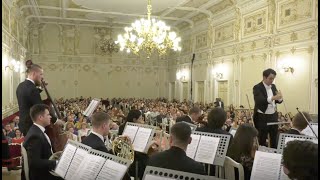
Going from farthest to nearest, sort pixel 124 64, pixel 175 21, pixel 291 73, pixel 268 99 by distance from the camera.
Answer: pixel 124 64 → pixel 175 21 → pixel 291 73 → pixel 268 99

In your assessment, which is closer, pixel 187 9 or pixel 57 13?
pixel 187 9

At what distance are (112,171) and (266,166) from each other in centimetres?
146

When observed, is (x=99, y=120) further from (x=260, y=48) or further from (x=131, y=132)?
(x=260, y=48)

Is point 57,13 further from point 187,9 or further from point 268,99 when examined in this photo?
point 268,99

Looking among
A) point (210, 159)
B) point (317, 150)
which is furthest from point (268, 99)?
point (317, 150)

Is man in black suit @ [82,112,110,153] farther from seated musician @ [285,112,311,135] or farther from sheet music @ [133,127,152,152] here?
seated musician @ [285,112,311,135]

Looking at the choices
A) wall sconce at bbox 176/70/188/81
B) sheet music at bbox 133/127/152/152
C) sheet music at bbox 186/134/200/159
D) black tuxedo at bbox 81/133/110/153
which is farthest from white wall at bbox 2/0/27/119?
wall sconce at bbox 176/70/188/81

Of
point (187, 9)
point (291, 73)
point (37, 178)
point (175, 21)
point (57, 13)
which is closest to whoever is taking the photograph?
point (37, 178)

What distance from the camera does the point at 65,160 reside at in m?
3.21

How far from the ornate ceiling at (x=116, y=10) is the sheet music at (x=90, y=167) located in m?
12.8

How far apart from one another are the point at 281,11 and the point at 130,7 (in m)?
7.80

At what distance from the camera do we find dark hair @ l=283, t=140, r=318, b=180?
2012 millimetres

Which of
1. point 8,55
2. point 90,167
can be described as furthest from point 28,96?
point 8,55

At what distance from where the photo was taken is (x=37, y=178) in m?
3.71
